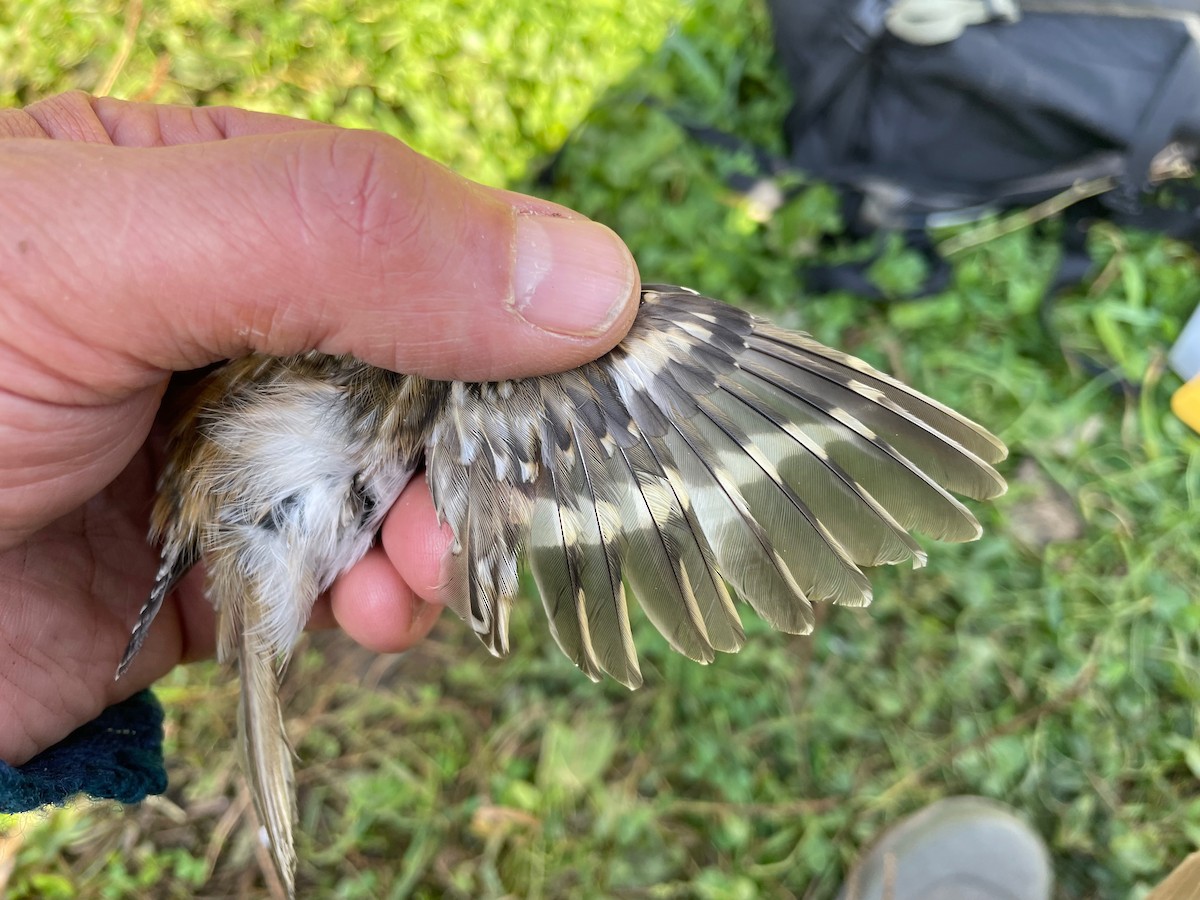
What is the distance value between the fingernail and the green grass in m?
1.45

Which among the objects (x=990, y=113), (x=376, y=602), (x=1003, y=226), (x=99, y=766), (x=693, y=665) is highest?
(x=990, y=113)

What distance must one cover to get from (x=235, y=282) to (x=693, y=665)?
→ 1833mm

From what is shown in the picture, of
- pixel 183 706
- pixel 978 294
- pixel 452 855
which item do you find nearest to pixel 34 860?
pixel 183 706

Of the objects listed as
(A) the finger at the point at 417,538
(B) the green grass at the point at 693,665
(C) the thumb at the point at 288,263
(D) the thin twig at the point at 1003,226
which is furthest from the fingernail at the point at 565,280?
(D) the thin twig at the point at 1003,226

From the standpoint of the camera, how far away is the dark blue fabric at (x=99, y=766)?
1478 millimetres

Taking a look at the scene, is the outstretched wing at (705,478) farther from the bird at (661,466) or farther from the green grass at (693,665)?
the green grass at (693,665)

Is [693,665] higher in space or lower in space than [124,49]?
lower

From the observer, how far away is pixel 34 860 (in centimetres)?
233

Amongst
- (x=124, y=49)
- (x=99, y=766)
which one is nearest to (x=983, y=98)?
(x=124, y=49)

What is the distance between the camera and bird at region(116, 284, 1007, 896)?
1.36m

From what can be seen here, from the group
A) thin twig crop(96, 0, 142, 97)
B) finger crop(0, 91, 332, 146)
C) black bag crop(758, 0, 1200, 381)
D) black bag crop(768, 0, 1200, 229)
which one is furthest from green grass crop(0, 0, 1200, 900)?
finger crop(0, 91, 332, 146)

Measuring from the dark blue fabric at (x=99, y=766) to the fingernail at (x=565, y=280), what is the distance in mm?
1242

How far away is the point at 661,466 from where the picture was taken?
139cm

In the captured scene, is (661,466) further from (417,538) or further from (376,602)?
(376,602)
